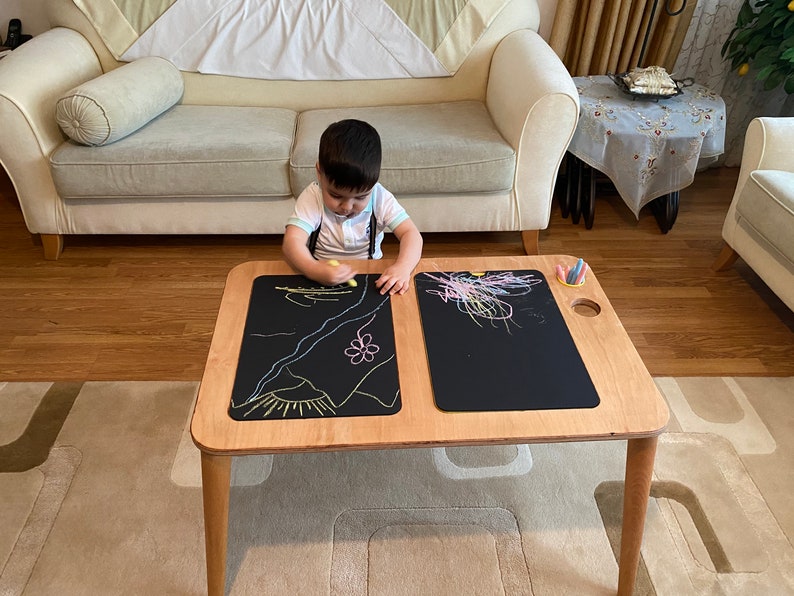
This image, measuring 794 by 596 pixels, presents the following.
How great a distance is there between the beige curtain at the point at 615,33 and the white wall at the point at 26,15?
2.28 meters

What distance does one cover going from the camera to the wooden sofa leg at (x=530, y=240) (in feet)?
7.20

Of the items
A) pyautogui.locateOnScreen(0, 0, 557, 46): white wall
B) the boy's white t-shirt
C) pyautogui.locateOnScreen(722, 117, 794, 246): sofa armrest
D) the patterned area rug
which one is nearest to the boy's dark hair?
the boy's white t-shirt

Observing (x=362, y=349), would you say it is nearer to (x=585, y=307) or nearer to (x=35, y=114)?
(x=585, y=307)

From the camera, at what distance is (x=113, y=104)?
1.89 metres

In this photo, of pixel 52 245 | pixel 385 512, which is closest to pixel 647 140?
pixel 385 512

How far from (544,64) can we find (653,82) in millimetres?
541

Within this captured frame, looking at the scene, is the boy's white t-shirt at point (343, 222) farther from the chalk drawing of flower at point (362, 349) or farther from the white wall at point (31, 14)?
the white wall at point (31, 14)

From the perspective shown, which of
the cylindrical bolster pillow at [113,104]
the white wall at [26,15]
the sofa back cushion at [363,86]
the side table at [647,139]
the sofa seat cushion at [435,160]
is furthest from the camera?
the white wall at [26,15]

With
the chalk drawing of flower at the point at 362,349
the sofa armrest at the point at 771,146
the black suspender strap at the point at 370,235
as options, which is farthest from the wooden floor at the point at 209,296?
the chalk drawing of flower at the point at 362,349

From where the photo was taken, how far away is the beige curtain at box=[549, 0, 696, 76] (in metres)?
2.47

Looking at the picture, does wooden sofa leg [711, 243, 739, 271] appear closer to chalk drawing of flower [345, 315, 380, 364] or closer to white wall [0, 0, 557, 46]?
white wall [0, 0, 557, 46]

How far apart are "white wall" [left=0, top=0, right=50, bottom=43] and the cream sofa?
362 mm

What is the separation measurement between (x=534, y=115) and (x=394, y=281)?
3.17 feet

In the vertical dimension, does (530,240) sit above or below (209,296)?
above
